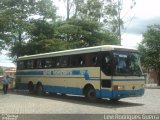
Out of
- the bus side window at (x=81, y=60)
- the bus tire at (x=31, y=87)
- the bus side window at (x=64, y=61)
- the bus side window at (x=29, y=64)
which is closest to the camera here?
the bus side window at (x=81, y=60)

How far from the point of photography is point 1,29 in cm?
3203

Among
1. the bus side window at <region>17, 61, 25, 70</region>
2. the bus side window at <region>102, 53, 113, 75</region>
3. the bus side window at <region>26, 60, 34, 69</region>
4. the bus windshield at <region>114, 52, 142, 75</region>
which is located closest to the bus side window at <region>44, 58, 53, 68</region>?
the bus side window at <region>26, 60, 34, 69</region>

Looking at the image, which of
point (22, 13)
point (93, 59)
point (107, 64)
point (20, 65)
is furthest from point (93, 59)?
point (22, 13)

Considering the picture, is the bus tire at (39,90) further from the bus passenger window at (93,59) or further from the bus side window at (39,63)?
the bus passenger window at (93,59)

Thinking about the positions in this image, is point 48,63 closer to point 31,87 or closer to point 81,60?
point 31,87

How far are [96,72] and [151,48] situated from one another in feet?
104

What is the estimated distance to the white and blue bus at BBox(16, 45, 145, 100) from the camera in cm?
1998

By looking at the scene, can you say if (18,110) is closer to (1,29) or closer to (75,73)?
(75,73)

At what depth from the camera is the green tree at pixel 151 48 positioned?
50.2 metres

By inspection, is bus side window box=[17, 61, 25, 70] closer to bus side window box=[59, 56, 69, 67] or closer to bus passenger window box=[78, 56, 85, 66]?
bus side window box=[59, 56, 69, 67]

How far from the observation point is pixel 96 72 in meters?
21.0

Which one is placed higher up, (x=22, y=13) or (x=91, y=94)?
(x=22, y=13)

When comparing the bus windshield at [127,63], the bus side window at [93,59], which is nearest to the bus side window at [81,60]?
the bus side window at [93,59]

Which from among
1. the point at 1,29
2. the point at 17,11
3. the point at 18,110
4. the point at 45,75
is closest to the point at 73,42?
the point at 17,11
